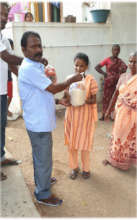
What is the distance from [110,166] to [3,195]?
1407 millimetres

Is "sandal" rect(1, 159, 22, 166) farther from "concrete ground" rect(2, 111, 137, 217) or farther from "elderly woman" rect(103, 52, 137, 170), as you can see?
"elderly woman" rect(103, 52, 137, 170)

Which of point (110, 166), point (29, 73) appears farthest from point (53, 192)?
point (29, 73)

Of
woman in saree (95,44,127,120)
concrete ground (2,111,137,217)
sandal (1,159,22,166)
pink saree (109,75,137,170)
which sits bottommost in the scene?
concrete ground (2,111,137,217)

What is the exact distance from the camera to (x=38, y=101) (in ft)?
5.60

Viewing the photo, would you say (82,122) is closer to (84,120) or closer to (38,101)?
(84,120)

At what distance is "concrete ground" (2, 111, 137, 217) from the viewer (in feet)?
6.55

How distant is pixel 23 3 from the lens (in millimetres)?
6059

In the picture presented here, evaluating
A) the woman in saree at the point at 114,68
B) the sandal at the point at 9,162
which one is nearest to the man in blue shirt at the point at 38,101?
the sandal at the point at 9,162

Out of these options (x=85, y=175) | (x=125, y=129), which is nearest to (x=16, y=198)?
(x=85, y=175)

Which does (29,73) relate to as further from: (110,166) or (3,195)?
(110,166)

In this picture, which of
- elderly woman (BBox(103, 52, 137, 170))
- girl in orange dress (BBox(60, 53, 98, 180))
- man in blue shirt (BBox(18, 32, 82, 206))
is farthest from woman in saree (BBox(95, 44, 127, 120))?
man in blue shirt (BBox(18, 32, 82, 206))

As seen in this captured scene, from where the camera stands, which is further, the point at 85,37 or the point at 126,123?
the point at 85,37

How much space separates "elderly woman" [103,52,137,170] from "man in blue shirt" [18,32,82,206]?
83 cm

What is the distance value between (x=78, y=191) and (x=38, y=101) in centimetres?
120
